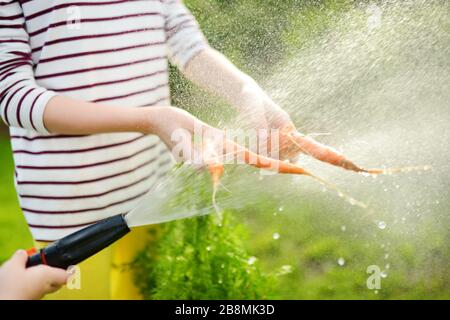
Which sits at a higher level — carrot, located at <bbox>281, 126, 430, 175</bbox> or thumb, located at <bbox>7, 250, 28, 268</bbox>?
carrot, located at <bbox>281, 126, 430, 175</bbox>

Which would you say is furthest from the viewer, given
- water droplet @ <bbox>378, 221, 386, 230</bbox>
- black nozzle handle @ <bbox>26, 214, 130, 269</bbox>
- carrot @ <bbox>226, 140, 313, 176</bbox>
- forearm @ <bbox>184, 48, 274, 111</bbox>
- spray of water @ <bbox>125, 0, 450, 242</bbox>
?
water droplet @ <bbox>378, 221, 386, 230</bbox>

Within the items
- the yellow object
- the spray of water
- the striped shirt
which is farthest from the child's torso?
the spray of water

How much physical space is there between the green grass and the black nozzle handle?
57.0 inches

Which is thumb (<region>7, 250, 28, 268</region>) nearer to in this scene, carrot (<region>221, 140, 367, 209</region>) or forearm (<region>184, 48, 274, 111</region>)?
carrot (<region>221, 140, 367, 209</region>)

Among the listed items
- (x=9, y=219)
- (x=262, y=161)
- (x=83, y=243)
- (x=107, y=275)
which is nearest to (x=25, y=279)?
(x=83, y=243)

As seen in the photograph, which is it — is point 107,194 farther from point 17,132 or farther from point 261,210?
point 261,210

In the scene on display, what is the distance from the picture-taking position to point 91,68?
4.90 ft

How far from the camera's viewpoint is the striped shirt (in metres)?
1.43

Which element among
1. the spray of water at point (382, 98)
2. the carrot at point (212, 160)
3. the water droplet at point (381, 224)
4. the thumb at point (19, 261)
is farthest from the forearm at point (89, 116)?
the water droplet at point (381, 224)

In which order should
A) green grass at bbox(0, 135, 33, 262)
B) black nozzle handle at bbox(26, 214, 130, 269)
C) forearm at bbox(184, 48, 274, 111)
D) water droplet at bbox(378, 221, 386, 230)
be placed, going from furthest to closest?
green grass at bbox(0, 135, 33, 262), water droplet at bbox(378, 221, 386, 230), forearm at bbox(184, 48, 274, 111), black nozzle handle at bbox(26, 214, 130, 269)

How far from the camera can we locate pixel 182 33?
1.58 m

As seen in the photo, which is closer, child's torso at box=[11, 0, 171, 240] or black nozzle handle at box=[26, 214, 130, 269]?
black nozzle handle at box=[26, 214, 130, 269]
